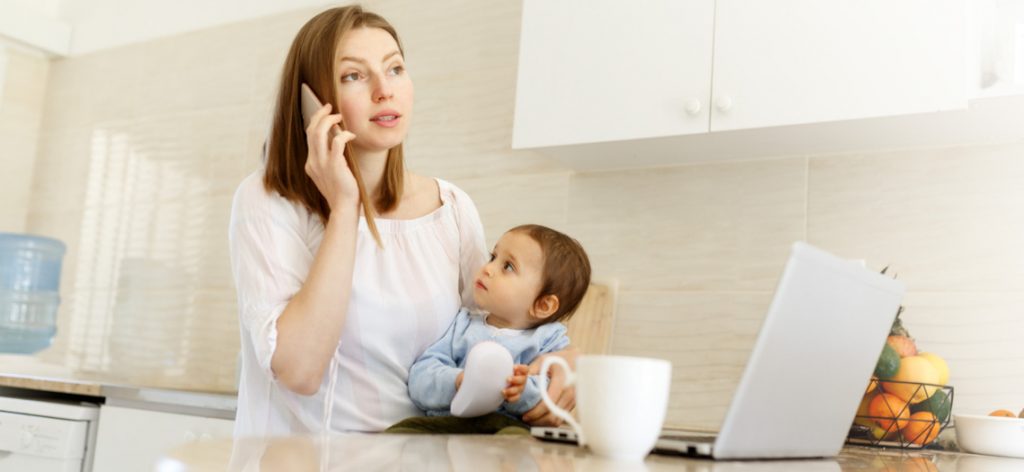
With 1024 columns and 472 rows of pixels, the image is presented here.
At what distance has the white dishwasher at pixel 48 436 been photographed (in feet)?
8.07

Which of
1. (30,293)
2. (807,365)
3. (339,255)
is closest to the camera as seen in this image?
(807,365)

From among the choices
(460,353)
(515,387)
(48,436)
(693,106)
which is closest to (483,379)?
(515,387)

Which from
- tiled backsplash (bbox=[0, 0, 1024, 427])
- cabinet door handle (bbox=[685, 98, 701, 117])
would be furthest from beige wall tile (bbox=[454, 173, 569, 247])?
cabinet door handle (bbox=[685, 98, 701, 117])

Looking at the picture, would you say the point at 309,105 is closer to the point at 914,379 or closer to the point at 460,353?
the point at 460,353

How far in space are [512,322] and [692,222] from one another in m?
0.94

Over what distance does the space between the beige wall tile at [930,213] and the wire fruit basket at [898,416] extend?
48cm

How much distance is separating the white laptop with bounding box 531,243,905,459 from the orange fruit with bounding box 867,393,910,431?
512 mm

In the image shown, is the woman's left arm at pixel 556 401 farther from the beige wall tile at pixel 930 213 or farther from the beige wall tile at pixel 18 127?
the beige wall tile at pixel 18 127

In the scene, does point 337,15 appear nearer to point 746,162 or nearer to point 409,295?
point 409,295

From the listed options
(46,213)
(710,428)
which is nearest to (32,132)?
(46,213)

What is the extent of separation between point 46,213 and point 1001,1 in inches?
134

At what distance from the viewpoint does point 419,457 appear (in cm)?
83

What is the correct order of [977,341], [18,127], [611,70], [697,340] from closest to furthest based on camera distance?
[977,341]
[611,70]
[697,340]
[18,127]

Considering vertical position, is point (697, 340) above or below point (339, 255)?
below
